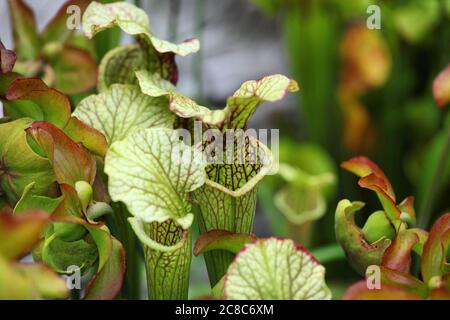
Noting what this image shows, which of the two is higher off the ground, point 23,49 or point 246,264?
point 23,49

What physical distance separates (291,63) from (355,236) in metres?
0.96

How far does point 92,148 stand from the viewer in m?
0.48

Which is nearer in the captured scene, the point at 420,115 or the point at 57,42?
the point at 57,42

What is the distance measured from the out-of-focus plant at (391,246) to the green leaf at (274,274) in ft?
0.08

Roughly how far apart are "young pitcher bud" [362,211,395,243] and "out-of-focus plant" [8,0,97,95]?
0.26 meters

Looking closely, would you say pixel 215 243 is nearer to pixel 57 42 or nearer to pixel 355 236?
pixel 355 236

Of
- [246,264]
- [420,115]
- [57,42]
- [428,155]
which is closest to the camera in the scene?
[246,264]

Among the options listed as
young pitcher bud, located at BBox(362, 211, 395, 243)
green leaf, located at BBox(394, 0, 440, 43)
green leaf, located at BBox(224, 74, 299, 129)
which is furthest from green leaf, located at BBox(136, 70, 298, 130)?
green leaf, located at BBox(394, 0, 440, 43)

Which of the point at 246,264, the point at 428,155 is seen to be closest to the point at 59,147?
the point at 246,264

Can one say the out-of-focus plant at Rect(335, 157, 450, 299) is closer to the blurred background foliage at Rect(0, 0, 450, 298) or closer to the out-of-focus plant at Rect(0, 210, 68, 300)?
the out-of-focus plant at Rect(0, 210, 68, 300)

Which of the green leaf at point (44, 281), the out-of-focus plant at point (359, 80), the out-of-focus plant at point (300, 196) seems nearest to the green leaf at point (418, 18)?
the out-of-focus plant at point (359, 80)

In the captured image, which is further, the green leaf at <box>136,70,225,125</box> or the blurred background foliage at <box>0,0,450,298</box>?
the blurred background foliage at <box>0,0,450,298</box>

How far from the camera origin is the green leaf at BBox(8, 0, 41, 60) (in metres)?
0.63

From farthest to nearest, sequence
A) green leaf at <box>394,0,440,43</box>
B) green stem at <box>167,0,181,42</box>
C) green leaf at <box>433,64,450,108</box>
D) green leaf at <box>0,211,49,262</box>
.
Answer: green leaf at <box>394,0,440,43</box>
green stem at <box>167,0,181,42</box>
green leaf at <box>433,64,450,108</box>
green leaf at <box>0,211,49,262</box>
